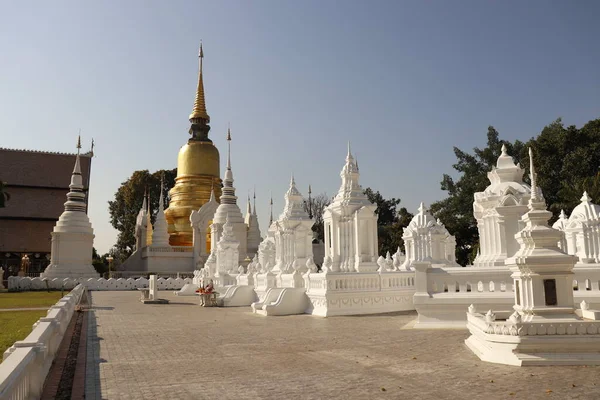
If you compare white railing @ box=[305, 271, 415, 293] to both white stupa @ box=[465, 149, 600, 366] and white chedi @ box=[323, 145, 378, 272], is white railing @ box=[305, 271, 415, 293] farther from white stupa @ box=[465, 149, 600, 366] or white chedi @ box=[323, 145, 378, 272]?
white stupa @ box=[465, 149, 600, 366]

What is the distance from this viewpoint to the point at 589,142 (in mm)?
41062

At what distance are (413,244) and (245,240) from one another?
860 inches

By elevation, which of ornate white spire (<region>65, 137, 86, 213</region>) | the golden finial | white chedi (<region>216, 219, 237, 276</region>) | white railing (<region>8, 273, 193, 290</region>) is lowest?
white railing (<region>8, 273, 193, 290</region>)

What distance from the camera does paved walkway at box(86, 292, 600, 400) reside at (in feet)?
21.3

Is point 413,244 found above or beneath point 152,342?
above

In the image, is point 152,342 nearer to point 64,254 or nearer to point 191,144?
point 64,254

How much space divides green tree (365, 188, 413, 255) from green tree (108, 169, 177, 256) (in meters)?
25.9

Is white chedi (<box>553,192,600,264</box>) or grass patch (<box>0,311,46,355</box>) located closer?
grass patch (<box>0,311,46,355</box>)

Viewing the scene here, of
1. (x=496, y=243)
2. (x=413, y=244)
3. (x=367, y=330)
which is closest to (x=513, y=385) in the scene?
(x=367, y=330)

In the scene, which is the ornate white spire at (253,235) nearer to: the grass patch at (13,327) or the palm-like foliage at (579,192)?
the palm-like foliage at (579,192)

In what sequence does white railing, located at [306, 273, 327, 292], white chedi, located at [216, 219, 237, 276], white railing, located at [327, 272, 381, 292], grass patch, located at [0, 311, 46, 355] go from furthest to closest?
white chedi, located at [216, 219, 237, 276] → white railing, located at [306, 273, 327, 292] → white railing, located at [327, 272, 381, 292] → grass patch, located at [0, 311, 46, 355]

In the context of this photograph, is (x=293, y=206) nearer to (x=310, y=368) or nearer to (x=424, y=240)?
(x=424, y=240)

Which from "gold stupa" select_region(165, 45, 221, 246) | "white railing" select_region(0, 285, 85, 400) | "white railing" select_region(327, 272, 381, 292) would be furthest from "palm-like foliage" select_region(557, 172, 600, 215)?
"white railing" select_region(0, 285, 85, 400)

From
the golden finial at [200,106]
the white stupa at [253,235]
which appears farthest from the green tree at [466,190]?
the golden finial at [200,106]
